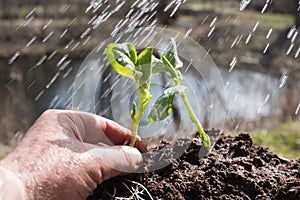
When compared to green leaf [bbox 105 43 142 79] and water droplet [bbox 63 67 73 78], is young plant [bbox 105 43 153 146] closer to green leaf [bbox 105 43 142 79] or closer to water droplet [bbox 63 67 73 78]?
green leaf [bbox 105 43 142 79]

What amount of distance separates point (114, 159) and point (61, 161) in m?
0.08

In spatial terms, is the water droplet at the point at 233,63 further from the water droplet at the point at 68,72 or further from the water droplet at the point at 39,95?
the water droplet at the point at 39,95

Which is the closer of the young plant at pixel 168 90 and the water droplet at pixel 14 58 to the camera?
the young plant at pixel 168 90

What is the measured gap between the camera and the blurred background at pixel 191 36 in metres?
3.16

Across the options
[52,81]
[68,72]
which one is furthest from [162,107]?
[68,72]

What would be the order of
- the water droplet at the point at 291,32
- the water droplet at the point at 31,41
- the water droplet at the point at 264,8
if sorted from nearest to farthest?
the water droplet at the point at 31,41
the water droplet at the point at 291,32
the water droplet at the point at 264,8

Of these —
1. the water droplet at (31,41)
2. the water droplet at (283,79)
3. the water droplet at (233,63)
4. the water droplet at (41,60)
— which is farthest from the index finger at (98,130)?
the water droplet at (31,41)

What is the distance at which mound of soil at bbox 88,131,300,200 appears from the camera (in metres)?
0.81

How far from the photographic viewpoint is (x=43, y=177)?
2.41 ft

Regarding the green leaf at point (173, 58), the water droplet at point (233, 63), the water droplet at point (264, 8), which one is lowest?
the water droplet at point (264, 8)

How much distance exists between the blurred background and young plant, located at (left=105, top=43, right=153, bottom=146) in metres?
1.71

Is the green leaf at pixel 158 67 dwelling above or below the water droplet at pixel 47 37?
above

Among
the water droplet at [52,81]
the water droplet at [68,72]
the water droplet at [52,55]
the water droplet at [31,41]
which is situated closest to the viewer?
the water droplet at [52,81]

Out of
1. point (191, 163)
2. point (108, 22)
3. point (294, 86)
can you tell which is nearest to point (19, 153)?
point (191, 163)
